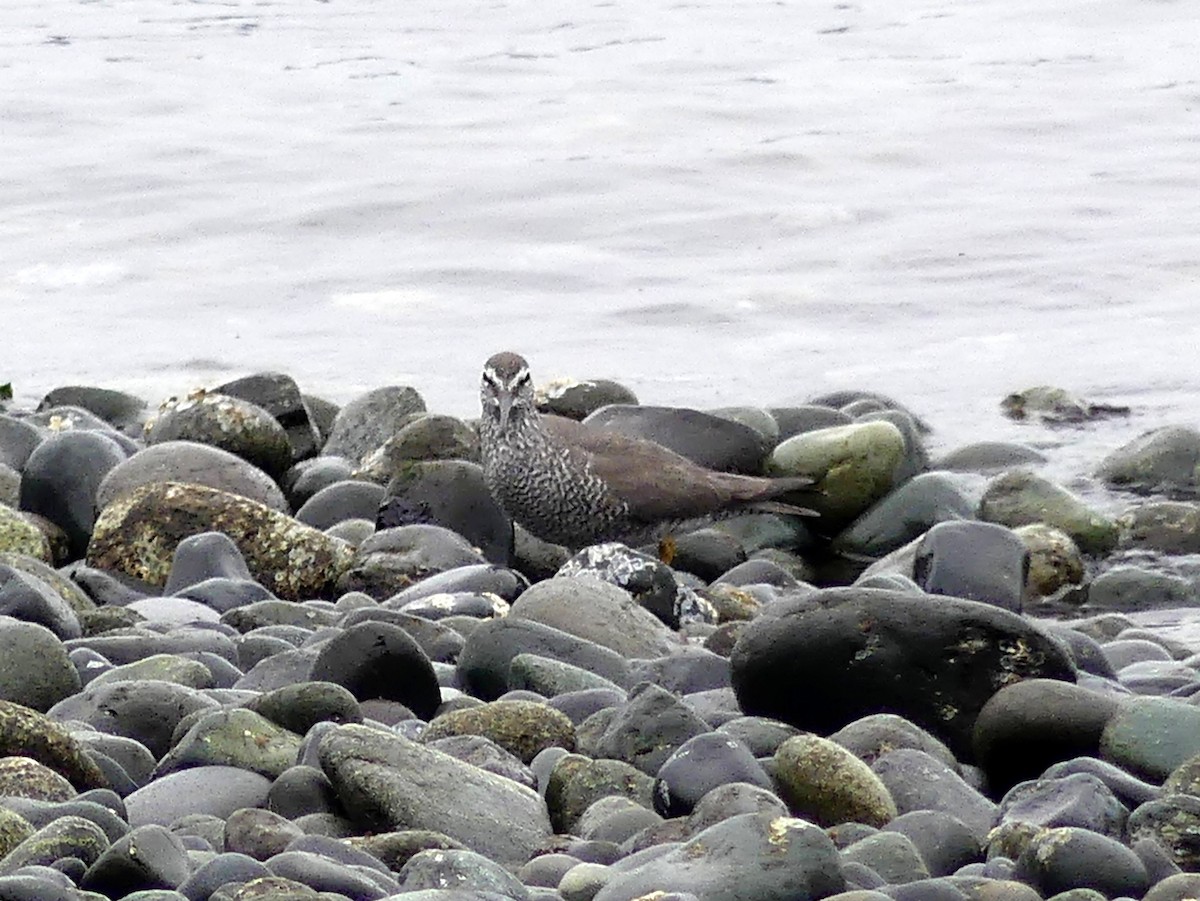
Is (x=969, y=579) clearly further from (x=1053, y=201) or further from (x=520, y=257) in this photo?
(x=1053, y=201)

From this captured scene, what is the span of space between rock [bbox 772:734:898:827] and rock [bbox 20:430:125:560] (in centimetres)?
468

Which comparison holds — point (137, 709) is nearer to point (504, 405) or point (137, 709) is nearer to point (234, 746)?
point (234, 746)

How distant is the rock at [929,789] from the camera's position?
477 cm

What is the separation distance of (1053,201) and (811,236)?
6.91 feet

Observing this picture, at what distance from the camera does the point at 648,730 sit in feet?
16.6

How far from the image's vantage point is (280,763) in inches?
192

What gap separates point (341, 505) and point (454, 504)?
1.76 feet

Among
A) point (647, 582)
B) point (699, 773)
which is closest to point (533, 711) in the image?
point (699, 773)

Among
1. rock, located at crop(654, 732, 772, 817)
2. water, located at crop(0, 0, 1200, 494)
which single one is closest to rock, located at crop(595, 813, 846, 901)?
rock, located at crop(654, 732, 772, 817)

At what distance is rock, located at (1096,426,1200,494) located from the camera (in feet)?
34.0

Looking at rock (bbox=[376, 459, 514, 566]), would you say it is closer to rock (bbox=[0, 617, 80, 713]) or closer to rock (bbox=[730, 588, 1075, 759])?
rock (bbox=[0, 617, 80, 713])

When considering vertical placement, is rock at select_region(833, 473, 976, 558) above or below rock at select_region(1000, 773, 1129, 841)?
below

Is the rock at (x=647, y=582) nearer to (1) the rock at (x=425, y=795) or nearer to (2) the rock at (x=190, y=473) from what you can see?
(2) the rock at (x=190, y=473)

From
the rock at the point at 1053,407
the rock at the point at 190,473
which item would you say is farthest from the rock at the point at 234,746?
the rock at the point at 1053,407
